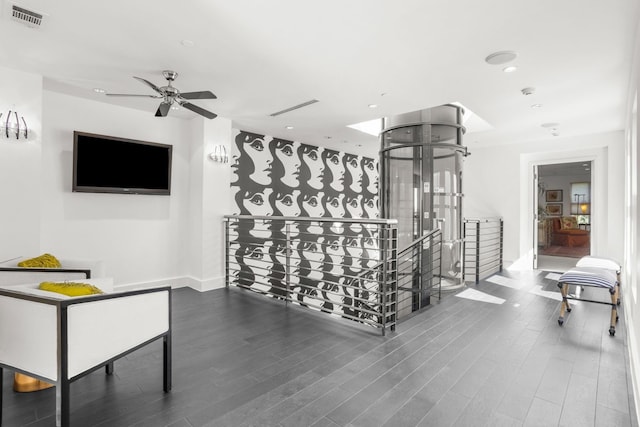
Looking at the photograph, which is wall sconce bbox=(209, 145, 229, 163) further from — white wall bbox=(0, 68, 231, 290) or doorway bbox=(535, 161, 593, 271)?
doorway bbox=(535, 161, 593, 271)

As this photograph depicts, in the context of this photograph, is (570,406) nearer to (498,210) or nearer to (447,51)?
(447,51)

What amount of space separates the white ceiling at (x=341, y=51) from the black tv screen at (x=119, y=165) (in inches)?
21.6

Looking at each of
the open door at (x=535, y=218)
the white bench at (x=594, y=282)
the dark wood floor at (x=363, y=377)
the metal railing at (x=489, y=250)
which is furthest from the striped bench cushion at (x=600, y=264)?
the open door at (x=535, y=218)

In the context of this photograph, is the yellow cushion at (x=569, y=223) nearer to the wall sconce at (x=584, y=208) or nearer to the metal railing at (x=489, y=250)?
the wall sconce at (x=584, y=208)

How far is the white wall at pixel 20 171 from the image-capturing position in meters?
3.31

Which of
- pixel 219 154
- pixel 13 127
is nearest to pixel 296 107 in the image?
pixel 219 154

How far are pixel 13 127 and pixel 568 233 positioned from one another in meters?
13.1

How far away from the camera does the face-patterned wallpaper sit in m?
5.73

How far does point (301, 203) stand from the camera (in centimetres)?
664

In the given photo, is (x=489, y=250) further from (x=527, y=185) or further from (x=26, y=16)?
(x=26, y=16)

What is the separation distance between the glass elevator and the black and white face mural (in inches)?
32.9

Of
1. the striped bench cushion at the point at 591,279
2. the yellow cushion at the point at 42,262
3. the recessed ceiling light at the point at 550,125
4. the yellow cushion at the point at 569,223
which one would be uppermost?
the recessed ceiling light at the point at 550,125

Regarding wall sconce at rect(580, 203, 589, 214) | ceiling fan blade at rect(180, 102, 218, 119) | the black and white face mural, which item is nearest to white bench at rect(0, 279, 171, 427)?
ceiling fan blade at rect(180, 102, 218, 119)

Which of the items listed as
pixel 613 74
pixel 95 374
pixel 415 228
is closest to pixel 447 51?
pixel 613 74
